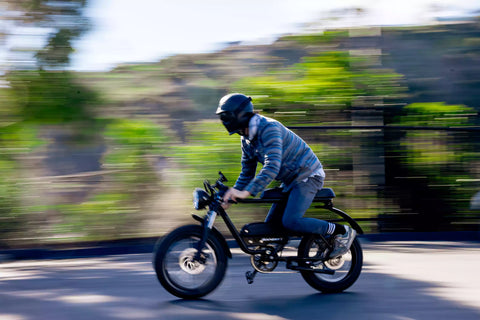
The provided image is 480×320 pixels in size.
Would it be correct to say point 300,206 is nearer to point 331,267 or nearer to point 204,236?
point 331,267

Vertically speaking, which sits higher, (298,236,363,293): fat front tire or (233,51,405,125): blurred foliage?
(233,51,405,125): blurred foliage

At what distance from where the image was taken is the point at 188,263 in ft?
17.3

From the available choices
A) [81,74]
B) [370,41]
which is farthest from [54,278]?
[370,41]

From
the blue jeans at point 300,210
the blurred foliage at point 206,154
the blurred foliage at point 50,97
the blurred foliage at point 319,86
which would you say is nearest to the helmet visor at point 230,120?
the blue jeans at point 300,210

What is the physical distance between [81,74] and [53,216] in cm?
223

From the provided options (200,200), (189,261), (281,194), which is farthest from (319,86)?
(189,261)

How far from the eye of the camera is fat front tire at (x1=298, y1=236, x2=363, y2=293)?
5.68 meters

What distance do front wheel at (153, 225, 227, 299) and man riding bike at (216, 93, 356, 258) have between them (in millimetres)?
413

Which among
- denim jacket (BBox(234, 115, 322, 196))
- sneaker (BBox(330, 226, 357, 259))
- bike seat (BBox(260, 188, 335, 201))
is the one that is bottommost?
sneaker (BBox(330, 226, 357, 259))

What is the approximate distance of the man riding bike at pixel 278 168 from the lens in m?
5.31

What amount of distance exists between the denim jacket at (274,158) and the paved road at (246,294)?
3.41 ft

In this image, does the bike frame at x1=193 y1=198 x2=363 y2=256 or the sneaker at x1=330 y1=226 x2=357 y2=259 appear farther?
the sneaker at x1=330 y1=226 x2=357 y2=259

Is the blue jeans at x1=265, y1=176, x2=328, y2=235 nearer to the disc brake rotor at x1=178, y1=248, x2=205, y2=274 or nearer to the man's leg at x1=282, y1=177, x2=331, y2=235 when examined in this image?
the man's leg at x1=282, y1=177, x2=331, y2=235

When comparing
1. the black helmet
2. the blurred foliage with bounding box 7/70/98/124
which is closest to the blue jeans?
the black helmet
